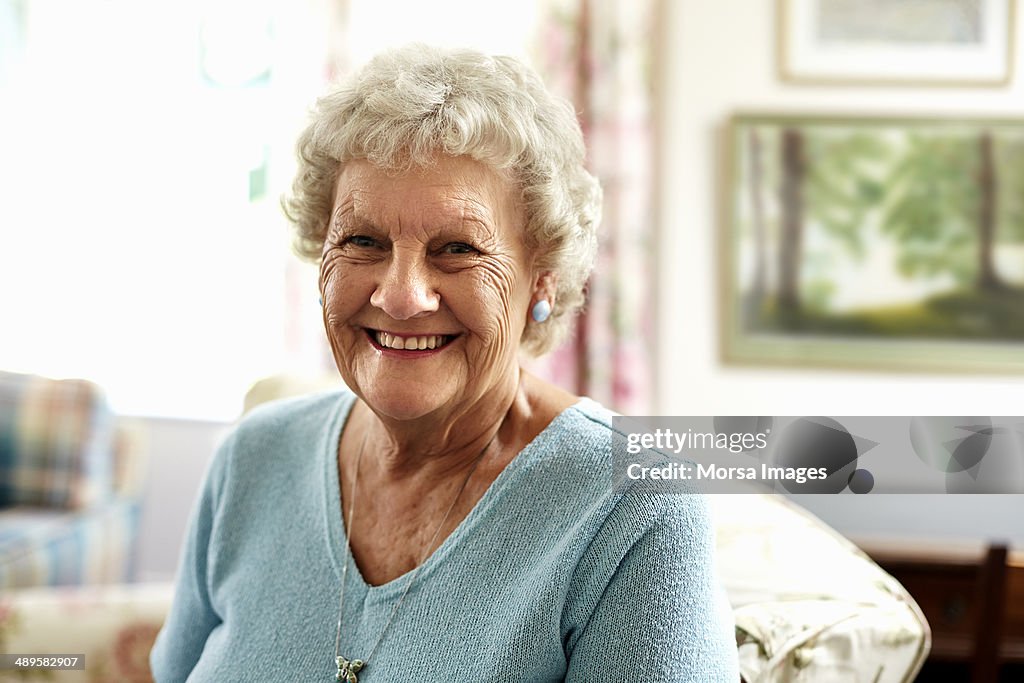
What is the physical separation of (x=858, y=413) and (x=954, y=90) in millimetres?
1041

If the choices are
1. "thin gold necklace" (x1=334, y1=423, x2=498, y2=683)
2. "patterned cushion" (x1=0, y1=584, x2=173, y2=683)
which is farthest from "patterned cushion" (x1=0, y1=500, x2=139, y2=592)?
"thin gold necklace" (x1=334, y1=423, x2=498, y2=683)

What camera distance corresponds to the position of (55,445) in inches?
111

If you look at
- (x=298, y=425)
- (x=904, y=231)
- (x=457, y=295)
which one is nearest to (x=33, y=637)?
(x=298, y=425)

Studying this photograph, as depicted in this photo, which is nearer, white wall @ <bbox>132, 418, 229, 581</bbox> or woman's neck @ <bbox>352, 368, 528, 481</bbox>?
woman's neck @ <bbox>352, 368, 528, 481</bbox>

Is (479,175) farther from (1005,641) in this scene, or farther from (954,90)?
(954,90)

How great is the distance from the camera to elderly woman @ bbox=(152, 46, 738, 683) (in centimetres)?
96

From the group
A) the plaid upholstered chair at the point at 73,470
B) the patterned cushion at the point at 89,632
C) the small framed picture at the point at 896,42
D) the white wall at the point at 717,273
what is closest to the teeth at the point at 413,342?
the patterned cushion at the point at 89,632

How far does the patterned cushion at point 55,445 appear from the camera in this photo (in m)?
2.78

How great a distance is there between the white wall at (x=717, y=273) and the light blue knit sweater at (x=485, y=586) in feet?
6.43

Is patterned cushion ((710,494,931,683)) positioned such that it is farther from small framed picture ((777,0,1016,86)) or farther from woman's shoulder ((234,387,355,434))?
small framed picture ((777,0,1016,86))

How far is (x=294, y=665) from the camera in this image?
3.55ft

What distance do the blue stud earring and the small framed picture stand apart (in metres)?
2.09

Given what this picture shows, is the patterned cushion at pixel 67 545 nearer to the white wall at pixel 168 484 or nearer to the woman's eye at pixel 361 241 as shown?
the white wall at pixel 168 484

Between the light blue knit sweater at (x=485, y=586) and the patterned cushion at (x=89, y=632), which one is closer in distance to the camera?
the light blue knit sweater at (x=485, y=586)
